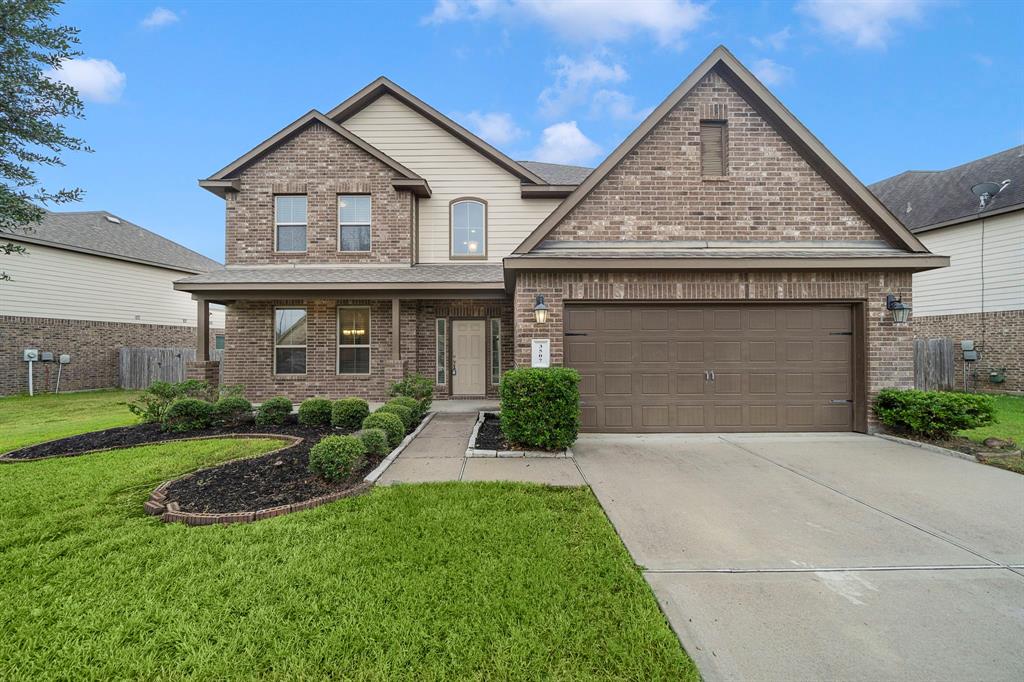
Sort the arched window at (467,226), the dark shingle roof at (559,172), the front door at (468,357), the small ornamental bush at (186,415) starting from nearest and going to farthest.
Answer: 1. the small ornamental bush at (186,415)
2. the front door at (468,357)
3. the arched window at (467,226)
4. the dark shingle roof at (559,172)

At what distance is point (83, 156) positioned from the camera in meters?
10.6

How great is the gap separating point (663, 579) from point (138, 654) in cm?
312

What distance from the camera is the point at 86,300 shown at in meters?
15.6

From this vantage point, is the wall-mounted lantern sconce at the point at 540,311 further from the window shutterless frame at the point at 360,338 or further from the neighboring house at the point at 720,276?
the window shutterless frame at the point at 360,338

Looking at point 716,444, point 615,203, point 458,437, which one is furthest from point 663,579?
point 615,203

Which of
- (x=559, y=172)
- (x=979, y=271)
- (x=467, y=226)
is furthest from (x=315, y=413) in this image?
(x=979, y=271)

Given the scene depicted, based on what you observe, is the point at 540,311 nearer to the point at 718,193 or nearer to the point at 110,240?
the point at 718,193

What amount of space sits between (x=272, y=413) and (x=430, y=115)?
9474 millimetres

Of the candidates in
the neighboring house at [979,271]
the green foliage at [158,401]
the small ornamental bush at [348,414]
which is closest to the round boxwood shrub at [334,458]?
the small ornamental bush at [348,414]

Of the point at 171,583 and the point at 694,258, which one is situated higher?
the point at 694,258

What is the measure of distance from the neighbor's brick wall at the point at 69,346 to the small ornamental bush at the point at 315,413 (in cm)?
1386

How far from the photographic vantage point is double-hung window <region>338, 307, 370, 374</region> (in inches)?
454

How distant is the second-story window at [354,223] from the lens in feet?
37.9

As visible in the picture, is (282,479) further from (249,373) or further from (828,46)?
(828,46)
